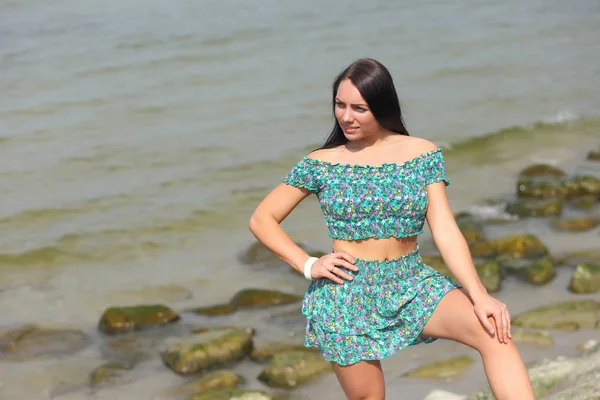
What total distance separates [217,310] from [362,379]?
5157 mm

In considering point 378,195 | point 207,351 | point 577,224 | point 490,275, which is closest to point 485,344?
point 378,195

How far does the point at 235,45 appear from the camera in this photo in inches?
882

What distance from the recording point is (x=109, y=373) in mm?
8109

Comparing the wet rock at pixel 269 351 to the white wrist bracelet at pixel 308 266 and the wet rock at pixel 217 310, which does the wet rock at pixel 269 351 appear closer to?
the wet rock at pixel 217 310

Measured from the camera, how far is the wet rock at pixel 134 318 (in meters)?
9.03

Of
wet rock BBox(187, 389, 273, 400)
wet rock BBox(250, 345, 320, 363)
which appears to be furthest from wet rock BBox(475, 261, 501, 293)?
wet rock BBox(187, 389, 273, 400)

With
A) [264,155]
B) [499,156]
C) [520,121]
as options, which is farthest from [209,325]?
[520,121]

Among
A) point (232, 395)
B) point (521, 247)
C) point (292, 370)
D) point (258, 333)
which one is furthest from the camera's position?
point (521, 247)

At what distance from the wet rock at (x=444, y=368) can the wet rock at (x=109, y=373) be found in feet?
8.17

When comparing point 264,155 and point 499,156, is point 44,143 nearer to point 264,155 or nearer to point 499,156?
point 264,155

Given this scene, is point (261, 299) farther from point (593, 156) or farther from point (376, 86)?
point (593, 156)

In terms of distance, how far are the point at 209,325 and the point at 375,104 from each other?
5257 millimetres

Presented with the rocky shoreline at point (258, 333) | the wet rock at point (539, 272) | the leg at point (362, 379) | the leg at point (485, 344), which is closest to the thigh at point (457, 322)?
the leg at point (485, 344)

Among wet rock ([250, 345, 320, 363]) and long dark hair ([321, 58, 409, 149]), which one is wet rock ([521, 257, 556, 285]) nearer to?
wet rock ([250, 345, 320, 363])
